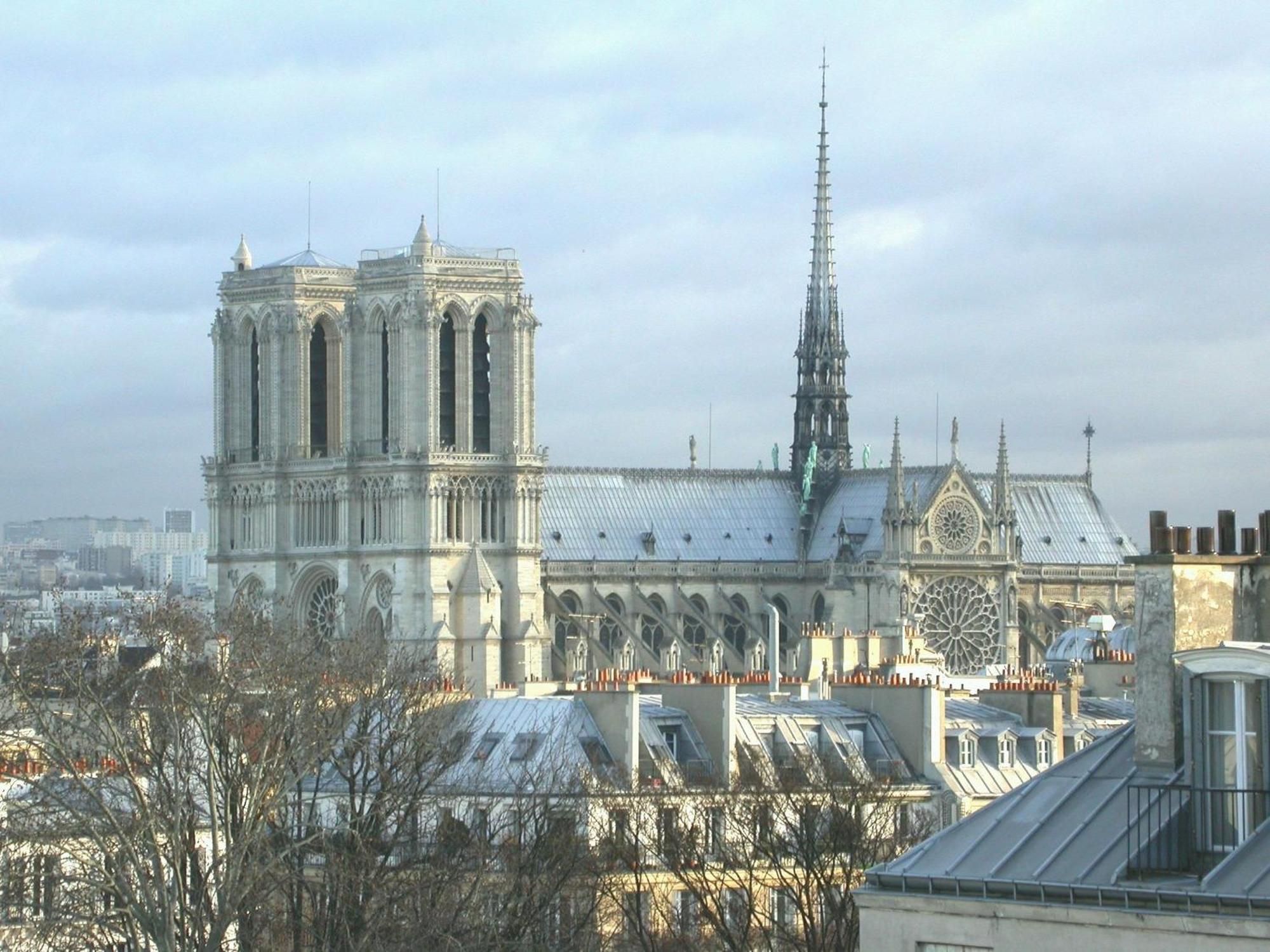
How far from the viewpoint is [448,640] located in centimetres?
11900

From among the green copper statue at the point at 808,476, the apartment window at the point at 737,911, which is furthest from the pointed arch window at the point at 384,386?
the apartment window at the point at 737,911

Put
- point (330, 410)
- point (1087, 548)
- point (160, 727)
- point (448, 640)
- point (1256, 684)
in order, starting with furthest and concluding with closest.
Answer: point (1087, 548), point (330, 410), point (448, 640), point (160, 727), point (1256, 684)

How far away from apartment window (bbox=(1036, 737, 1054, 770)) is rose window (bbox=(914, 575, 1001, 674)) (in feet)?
216

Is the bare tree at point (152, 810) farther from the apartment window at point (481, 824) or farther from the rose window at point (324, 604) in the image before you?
the rose window at point (324, 604)

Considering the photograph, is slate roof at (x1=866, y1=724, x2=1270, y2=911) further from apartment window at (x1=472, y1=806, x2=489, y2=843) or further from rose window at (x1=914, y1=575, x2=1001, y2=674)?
rose window at (x1=914, y1=575, x2=1001, y2=674)

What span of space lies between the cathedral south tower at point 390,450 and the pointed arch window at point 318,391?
0.21 feet

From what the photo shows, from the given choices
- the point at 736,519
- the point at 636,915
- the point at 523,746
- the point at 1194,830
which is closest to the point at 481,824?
the point at 636,915

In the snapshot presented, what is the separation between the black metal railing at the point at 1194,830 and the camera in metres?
27.2

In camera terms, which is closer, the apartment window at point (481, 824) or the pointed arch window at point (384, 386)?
the apartment window at point (481, 824)

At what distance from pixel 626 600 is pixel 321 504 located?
11.1 m

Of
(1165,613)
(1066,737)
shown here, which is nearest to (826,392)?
(1066,737)

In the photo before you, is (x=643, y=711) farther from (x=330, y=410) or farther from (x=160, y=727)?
(x=330, y=410)

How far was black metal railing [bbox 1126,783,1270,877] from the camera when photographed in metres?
27.2

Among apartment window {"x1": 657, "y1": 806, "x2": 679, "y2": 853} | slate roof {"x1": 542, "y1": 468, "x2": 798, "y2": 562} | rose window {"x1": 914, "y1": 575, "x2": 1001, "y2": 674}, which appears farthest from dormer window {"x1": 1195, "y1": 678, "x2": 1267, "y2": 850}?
rose window {"x1": 914, "y1": 575, "x2": 1001, "y2": 674}
